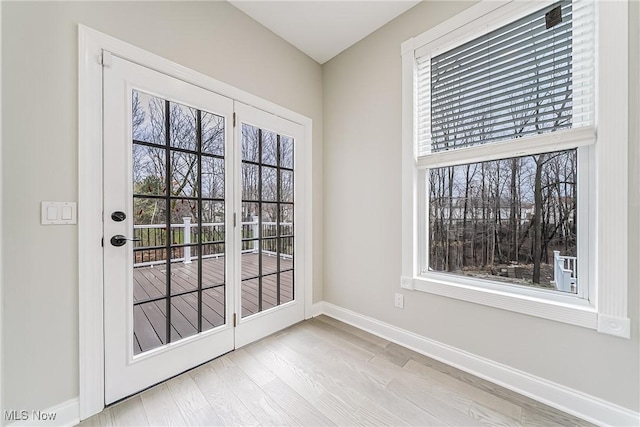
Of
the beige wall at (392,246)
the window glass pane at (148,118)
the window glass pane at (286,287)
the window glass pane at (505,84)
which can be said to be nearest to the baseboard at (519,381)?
the beige wall at (392,246)

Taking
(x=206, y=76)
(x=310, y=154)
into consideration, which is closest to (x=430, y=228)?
(x=310, y=154)

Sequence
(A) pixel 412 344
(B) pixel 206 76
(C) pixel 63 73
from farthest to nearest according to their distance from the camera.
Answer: (A) pixel 412 344, (B) pixel 206 76, (C) pixel 63 73

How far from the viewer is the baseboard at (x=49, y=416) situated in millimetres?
1167

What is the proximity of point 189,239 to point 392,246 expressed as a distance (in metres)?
1.61

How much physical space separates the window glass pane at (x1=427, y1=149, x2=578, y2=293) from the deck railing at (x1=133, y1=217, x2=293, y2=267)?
1.41 metres

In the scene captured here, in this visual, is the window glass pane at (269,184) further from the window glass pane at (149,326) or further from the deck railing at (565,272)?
the deck railing at (565,272)

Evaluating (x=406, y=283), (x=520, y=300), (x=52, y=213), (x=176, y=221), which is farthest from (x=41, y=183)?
(x=520, y=300)

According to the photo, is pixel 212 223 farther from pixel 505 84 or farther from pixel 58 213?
pixel 505 84

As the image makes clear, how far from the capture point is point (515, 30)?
1633 millimetres

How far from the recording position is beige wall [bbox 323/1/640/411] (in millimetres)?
1289

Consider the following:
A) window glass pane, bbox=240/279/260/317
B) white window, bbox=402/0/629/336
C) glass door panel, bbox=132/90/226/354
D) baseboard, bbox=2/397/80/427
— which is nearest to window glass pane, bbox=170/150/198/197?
glass door panel, bbox=132/90/226/354

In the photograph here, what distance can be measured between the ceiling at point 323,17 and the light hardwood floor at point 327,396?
2.73 m

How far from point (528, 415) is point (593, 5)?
2.25 metres

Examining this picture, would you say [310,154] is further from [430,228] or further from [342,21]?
[430,228]
